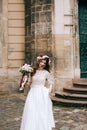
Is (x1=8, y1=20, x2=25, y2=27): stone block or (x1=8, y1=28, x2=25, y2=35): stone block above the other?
(x1=8, y1=20, x2=25, y2=27): stone block

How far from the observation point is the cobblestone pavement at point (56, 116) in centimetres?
805

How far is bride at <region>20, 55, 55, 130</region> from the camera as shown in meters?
6.57

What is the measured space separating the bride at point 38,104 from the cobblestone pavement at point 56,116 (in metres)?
1.26

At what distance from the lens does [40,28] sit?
1284 centimetres

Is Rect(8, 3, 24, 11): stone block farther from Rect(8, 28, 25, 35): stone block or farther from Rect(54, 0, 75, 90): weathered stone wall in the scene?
Rect(54, 0, 75, 90): weathered stone wall

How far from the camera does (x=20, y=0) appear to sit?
13.7 meters

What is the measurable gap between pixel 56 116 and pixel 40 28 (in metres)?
4.46

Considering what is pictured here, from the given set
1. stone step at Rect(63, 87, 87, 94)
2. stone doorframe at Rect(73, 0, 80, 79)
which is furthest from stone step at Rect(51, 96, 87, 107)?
stone doorframe at Rect(73, 0, 80, 79)

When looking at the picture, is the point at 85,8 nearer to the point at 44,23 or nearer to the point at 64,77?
the point at 44,23

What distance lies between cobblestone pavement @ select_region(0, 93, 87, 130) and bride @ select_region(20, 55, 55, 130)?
1.26m

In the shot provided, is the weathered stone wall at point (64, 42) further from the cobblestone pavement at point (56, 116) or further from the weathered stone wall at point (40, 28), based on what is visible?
the cobblestone pavement at point (56, 116)

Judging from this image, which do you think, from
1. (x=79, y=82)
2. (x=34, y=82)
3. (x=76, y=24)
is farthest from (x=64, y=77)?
(x=34, y=82)

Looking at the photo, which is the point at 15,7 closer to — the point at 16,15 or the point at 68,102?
the point at 16,15

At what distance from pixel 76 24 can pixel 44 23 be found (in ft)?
3.79
